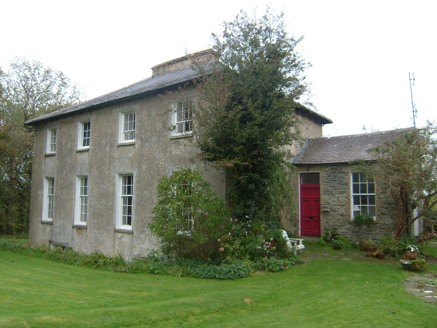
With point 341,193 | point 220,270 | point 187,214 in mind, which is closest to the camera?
point 220,270

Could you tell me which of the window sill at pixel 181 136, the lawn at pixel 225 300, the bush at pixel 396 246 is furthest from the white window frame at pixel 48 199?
the bush at pixel 396 246

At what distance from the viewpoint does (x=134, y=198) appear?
13.5 m

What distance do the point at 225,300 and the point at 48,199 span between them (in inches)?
549

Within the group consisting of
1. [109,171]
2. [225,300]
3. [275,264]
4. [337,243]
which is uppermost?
[109,171]

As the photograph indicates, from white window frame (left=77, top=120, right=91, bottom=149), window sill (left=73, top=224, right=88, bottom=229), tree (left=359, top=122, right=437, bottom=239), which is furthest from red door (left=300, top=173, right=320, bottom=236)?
white window frame (left=77, top=120, right=91, bottom=149)

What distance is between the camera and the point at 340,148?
15391 mm

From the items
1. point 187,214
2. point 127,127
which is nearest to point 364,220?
point 187,214

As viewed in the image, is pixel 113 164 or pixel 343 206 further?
pixel 113 164

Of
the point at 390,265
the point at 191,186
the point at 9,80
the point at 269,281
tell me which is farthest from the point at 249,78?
the point at 9,80

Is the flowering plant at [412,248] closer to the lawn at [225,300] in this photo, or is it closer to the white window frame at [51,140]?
the lawn at [225,300]

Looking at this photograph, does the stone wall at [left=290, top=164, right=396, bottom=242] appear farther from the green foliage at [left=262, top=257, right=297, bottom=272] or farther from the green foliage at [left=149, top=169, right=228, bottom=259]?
the green foliage at [left=149, top=169, right=228, bottom=259]

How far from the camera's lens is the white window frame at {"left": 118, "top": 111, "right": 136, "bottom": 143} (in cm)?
1441

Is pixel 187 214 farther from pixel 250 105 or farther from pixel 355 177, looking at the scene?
pixel 355 177

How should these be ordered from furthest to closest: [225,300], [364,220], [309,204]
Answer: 1. [309,204]
2. [364,220]
3. [225,300]
